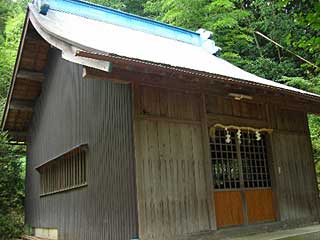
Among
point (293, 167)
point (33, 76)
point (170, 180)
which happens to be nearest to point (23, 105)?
point (33, 76)

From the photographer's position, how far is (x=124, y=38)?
30.0 feet

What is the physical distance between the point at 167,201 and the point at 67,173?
389cm

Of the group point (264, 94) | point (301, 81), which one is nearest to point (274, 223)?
point (264, 94)

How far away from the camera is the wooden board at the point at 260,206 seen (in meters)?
7.58

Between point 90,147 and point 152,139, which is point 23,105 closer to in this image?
point 90,147

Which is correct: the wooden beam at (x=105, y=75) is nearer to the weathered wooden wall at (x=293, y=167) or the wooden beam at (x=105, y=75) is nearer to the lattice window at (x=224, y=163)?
the lattice window at (x=224, y=163)

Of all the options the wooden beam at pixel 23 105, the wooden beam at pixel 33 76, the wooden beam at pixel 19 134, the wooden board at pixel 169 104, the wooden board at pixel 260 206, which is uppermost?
the wooden beam at pixel 33 76

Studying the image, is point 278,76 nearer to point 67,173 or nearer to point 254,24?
point 254,24

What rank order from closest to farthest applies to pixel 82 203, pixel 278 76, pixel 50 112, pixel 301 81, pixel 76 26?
pixel 82 203 → pixel 76 26 → pixel 50 112 → pixel 301 81 → pixel 278 76

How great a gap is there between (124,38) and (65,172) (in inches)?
145

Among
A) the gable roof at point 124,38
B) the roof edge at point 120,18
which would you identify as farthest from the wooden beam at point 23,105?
the roof edge at point 120,18

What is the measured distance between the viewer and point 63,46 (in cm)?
593

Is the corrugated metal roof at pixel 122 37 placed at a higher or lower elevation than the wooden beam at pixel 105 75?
higher

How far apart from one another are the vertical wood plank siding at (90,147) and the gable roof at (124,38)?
96cm
